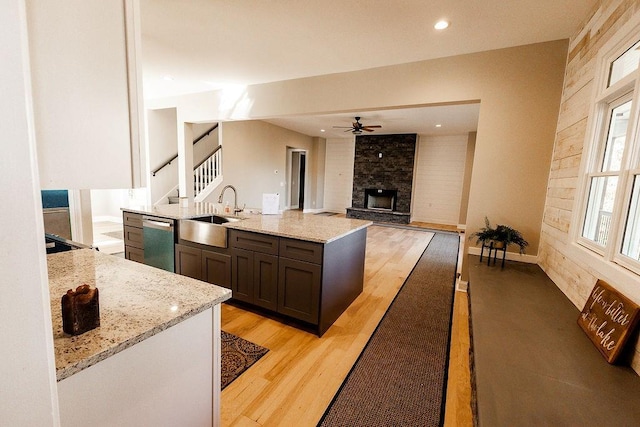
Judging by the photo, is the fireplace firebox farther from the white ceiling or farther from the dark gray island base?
the dark gray island base

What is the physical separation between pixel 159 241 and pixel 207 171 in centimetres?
321

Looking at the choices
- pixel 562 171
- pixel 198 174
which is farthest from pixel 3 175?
pixel 198 174

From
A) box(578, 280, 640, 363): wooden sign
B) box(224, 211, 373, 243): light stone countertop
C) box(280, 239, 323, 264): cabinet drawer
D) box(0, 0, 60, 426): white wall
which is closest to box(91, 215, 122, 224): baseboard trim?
box(224, 211, 373, 243): light stone countertop

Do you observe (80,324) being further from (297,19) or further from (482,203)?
(482,203)

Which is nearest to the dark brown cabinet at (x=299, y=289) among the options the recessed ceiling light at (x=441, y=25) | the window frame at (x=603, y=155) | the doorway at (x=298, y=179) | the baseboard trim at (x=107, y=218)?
the window frame at (x=603, y=155)

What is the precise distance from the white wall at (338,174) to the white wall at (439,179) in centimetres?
229

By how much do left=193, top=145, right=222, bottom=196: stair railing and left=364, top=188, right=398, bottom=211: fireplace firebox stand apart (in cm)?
483

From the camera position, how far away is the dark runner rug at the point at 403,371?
167 centimetres

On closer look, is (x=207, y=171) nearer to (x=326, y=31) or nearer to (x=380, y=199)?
(x=326, y=31)

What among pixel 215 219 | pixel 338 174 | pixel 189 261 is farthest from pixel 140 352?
pixel 338 174

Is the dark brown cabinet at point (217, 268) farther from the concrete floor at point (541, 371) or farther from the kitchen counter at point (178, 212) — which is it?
the concrete floor at point (541, 371)

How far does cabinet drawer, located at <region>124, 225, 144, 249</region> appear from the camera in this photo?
134 inches

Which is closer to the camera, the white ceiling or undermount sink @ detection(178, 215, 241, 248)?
the white ceiling

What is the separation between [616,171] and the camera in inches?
66.2
